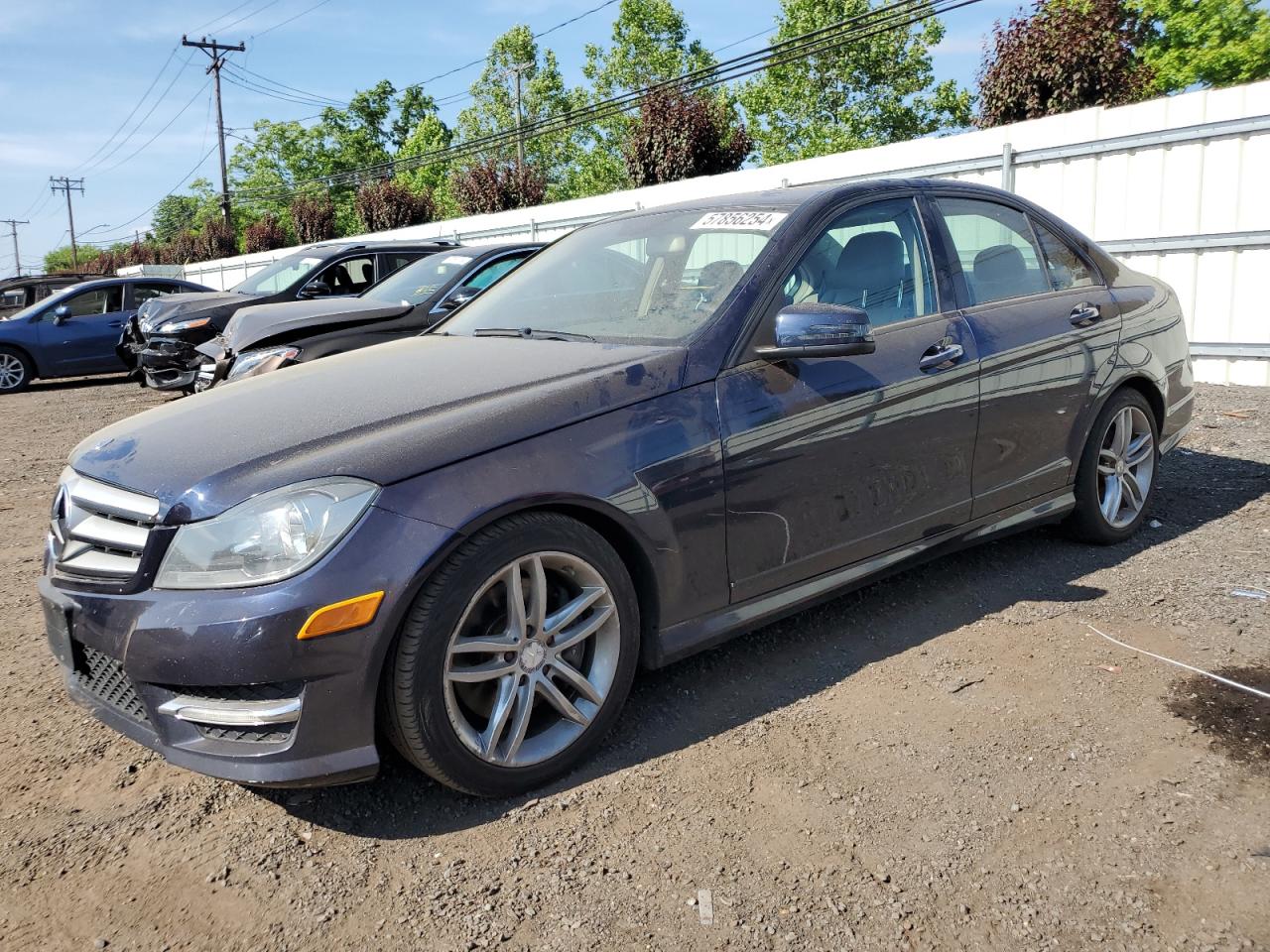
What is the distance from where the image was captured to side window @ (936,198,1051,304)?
13.3 ft

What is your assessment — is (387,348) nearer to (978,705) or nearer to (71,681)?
(71,681)

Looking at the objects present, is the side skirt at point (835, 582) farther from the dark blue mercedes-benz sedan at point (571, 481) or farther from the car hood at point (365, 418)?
the car hood at point (365, 418)

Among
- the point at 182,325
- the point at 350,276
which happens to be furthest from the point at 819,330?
the point at 182,325

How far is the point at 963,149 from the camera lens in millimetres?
10742

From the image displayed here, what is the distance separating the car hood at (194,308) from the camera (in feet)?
35.9

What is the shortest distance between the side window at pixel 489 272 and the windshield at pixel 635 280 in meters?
4.37

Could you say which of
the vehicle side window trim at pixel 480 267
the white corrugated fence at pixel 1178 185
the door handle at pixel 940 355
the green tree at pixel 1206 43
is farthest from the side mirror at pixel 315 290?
the green tree at pixel 1206 43

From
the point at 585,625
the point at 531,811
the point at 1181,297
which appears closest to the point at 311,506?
the point at 585,625

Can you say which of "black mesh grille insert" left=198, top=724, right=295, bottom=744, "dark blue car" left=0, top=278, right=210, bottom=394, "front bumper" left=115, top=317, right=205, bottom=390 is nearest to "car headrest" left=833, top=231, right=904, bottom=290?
"black mesh grille insert" left=198, top=724, right=295, bottom=744

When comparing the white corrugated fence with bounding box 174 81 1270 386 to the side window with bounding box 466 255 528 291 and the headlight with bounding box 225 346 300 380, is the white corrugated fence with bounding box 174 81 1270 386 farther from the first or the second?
the headlight with bounding box 225 346 300 380

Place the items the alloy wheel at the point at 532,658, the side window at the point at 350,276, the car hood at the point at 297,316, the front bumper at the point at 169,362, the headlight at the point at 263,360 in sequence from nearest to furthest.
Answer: the alloy wheel at the point at 532,658, the headlight at the point at 263,360, the car hood at the point at 297,316, the front bumper at the point at 169,362, the side window at the point at 350,276

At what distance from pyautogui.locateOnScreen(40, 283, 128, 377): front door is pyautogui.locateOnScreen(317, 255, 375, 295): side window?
5.77 metres

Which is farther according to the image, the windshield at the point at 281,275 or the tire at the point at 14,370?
the tire at the point at 14,370

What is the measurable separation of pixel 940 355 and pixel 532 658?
6.41 ft
